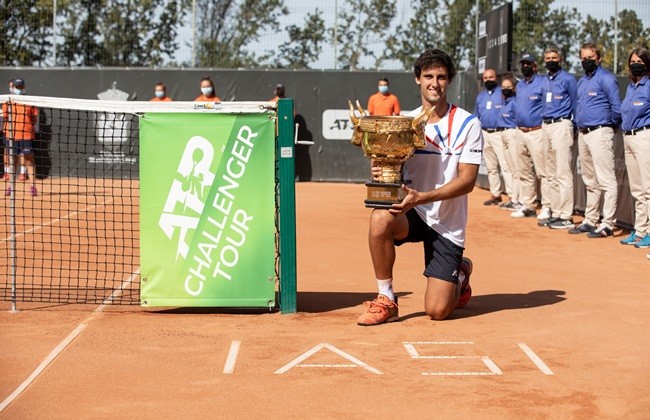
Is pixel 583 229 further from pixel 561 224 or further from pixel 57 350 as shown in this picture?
pixel 57 350

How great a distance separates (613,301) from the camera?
8969 millimetres

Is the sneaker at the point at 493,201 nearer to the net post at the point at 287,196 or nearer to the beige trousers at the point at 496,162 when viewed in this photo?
the beige trousers at the point at 496,162

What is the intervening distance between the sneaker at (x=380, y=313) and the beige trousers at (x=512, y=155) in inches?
372

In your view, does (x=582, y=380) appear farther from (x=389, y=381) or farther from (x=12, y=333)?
(x=12, y=333)

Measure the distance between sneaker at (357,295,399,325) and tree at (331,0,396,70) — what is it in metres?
15.2

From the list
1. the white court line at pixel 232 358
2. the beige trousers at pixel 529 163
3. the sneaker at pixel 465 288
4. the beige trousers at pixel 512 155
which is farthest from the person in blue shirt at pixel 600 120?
the white court line at pixel 232 358

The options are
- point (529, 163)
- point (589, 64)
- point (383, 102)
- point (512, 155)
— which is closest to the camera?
point (589, 64)

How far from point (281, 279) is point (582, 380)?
8.72 ft

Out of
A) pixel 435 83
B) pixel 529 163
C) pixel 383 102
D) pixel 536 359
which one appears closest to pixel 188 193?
pixel 435 83

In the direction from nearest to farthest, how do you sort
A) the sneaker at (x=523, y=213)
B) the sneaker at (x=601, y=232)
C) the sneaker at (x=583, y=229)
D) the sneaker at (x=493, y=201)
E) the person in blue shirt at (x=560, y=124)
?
the sneaker at (x=601, y=232) < the sneaker at (x=583, y=229) < the person in blue shirt at (x=560, y=124) < the sneaker at (x=523, y=213) < the sneaker at (x=493, y=201)

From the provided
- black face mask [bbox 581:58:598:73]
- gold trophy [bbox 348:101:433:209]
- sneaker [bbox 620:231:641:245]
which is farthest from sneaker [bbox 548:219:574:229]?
gold trophy [bbox 348:101:433:209]

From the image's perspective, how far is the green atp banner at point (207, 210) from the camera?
8.05 meters

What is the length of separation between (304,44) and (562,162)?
1004cm

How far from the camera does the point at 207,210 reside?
8.05 m
